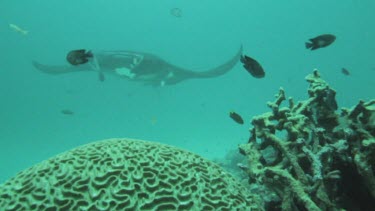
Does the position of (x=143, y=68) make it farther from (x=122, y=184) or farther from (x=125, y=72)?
(x=122, y=184)

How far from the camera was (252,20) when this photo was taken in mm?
94562

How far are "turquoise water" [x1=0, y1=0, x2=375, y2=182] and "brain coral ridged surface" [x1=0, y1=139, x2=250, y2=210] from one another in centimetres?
4415

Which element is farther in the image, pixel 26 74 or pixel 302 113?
pixel 26 74

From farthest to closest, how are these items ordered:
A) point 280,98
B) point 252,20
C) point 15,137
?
point 252,20
point 15,137
point 280,98

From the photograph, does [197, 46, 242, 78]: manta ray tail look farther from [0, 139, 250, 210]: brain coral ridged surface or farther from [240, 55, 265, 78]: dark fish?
[0, 139, 250, 210]: brain coral ridged surface

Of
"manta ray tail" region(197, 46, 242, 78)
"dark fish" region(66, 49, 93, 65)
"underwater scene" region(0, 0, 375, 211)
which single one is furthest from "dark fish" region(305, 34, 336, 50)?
"manta ray tail" region(197, 46, 242, 78)

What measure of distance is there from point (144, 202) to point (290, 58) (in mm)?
112572

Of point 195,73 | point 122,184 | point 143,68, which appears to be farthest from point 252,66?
point 195,73

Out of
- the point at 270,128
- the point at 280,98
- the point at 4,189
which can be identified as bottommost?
the point at 4,189

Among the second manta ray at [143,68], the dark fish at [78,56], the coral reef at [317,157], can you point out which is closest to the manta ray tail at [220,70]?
the second manta ray at [143,68]

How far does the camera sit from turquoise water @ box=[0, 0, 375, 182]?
222 ft

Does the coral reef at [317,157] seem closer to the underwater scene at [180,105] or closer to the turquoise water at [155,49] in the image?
the underwater scene at [180,105]

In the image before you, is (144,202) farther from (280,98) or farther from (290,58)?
(290,58)

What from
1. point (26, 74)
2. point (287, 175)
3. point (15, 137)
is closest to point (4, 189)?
point (287, 175)
